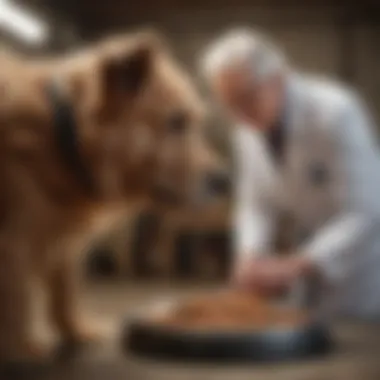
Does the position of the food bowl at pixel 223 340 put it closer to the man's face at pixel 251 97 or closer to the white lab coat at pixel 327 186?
the white lab coat at pixel 327 186

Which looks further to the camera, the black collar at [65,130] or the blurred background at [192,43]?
the black collar at [65,130]

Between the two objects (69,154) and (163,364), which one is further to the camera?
(69,154)

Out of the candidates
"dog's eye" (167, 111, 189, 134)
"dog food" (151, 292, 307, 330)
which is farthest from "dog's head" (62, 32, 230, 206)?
"dog food" (151, 292, 307, 330)

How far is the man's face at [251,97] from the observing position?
91 cm

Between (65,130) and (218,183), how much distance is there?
175 millimetres

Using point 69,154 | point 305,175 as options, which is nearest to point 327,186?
point 305,175

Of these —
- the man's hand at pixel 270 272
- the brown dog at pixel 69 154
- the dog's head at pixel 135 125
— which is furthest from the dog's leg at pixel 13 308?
the man's hand at pixel 270 272

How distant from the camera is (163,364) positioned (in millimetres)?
887

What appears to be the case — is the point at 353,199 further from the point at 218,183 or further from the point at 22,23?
the point at 22,23

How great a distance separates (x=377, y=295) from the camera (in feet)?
2.97

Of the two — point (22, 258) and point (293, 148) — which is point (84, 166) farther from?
point (293, 148)

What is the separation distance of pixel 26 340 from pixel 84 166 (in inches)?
7.1

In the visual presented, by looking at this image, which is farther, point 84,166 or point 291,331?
point 84,166

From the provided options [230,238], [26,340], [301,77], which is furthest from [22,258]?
[301,77]
